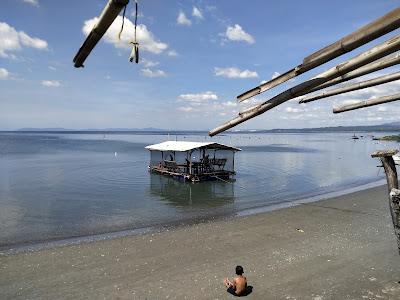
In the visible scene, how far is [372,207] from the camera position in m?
24.5

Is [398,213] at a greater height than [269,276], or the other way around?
[398,213]

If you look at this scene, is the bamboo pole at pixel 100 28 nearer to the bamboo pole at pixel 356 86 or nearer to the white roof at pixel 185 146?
the bamboo pole at pixel 356 86

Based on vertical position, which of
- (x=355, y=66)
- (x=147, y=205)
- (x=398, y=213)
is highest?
(x=355, y=66)

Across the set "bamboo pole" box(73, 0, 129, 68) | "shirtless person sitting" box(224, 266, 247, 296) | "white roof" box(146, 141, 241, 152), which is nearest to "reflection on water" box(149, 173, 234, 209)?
"white roof" box(146, 141, 241, 152)

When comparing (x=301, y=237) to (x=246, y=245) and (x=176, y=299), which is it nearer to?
(x=246, y=245)

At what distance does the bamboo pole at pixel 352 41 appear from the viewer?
6.59ft

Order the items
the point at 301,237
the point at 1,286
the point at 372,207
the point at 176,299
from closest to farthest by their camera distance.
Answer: the point at 176,299
the point at 1,286
the point at 301,237
the point at 372,207

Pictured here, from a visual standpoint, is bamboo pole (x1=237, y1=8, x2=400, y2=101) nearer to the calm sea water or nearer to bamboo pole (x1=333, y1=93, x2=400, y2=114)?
bamboo pole (x1=333, y1=93, x2=400, y2=114)

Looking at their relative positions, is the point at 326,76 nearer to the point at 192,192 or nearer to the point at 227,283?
the point at 227,283

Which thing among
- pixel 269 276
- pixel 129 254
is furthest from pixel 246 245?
pixel 129 254

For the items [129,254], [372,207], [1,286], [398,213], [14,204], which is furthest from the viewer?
[14,204]

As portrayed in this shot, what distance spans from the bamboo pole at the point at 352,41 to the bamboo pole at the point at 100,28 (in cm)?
134

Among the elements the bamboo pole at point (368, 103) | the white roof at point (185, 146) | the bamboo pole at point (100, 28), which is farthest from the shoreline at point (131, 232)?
the bamboo pole at point (100, 28)

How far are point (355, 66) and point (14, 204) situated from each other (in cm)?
2904
